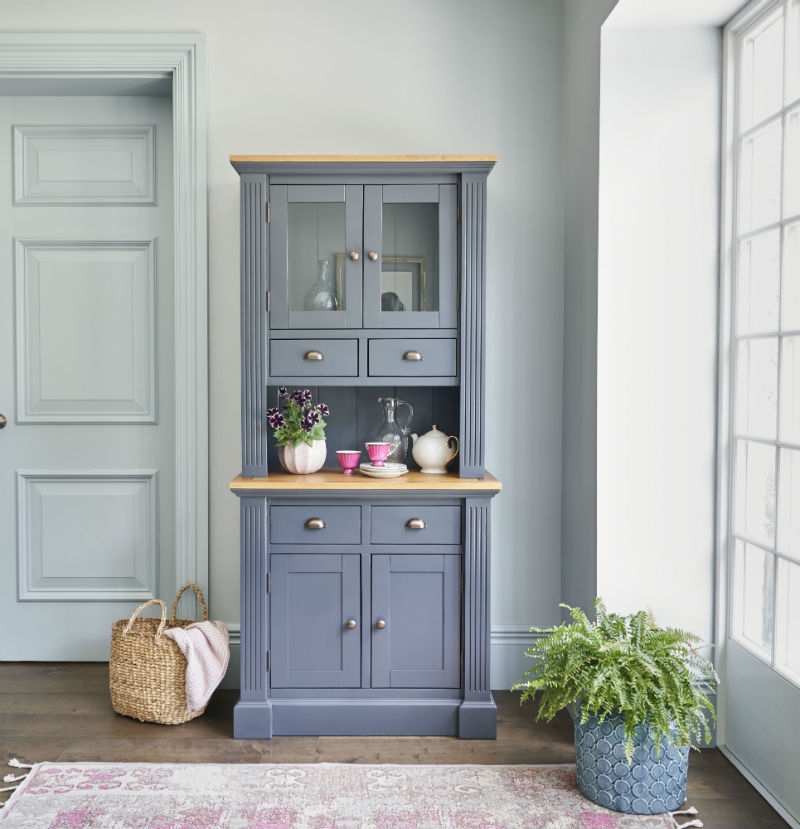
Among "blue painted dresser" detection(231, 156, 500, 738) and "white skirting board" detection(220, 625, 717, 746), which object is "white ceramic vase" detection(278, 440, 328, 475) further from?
"white skirting board" detection(220, 625, 717, 746)

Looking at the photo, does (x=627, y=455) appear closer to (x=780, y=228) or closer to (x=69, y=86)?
(x=780, y=228)

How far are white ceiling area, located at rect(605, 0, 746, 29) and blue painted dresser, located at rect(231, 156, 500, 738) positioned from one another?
0.57 metres

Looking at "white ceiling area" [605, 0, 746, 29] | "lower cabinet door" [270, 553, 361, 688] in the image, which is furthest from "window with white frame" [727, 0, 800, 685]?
"lower cabinet door" [270, 553, 361, 688]

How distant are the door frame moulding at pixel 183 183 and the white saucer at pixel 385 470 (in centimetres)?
70

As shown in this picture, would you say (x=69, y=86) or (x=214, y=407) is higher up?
(x=69, y=86)

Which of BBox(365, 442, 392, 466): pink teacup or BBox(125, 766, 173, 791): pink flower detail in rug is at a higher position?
BBox(365, 442, 392, 466): pink teacup

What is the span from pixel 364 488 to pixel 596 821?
3.66 ft

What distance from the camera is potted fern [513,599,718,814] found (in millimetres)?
1812

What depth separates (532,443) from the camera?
273cm

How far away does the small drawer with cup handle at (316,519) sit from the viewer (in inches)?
91.0

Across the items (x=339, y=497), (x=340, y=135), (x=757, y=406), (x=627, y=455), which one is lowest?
(x=339, y=497)

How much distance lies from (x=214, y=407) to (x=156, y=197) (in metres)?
0.88

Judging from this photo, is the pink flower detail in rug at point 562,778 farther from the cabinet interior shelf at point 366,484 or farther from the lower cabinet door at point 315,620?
the cabinet interior shelf at point 366,484

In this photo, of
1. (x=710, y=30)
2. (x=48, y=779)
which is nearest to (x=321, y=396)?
(x=48, y=779)
